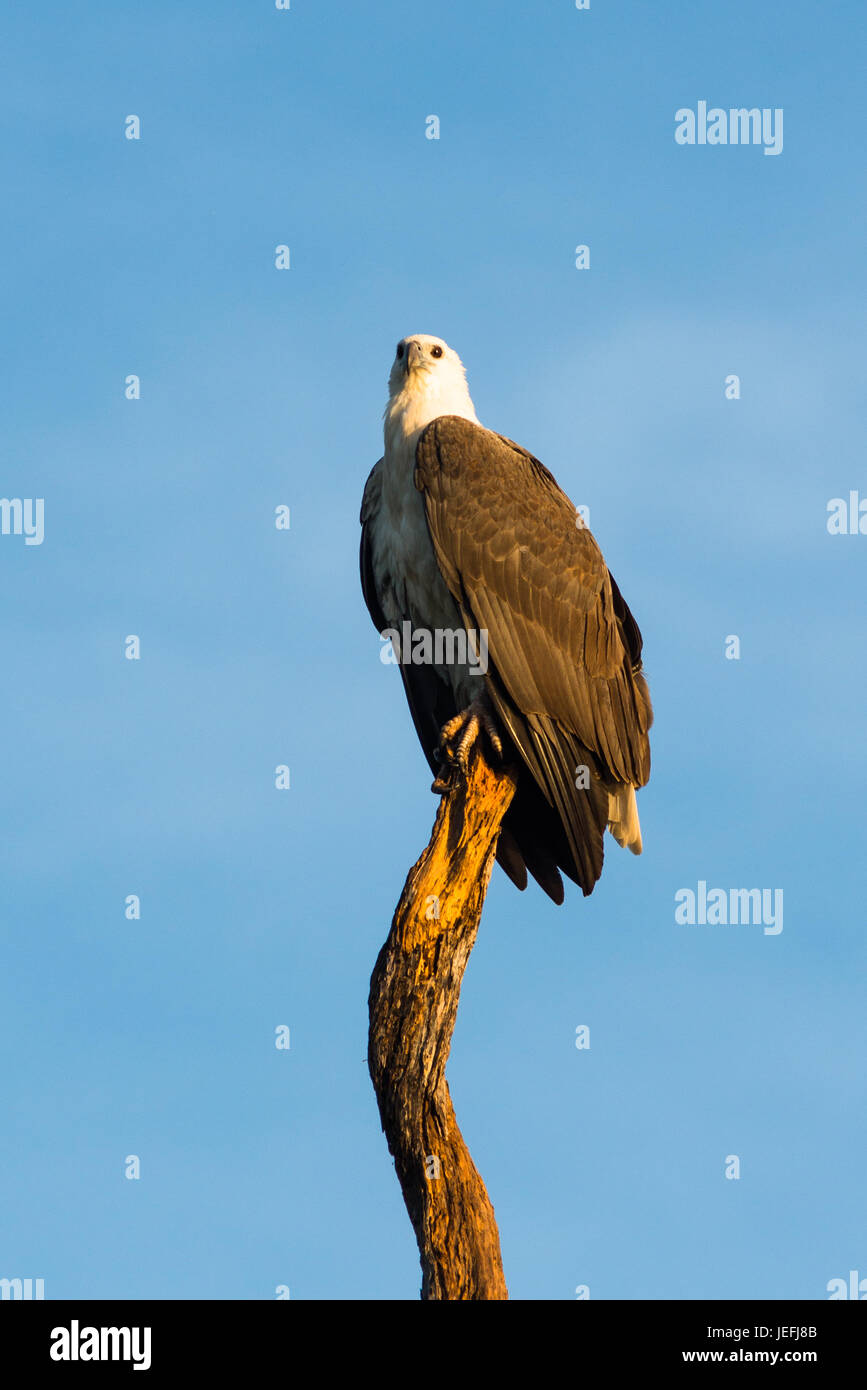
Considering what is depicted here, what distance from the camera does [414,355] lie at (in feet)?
36.5

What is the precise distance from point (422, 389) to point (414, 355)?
0.29 metres

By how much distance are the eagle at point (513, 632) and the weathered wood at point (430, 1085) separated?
147cm

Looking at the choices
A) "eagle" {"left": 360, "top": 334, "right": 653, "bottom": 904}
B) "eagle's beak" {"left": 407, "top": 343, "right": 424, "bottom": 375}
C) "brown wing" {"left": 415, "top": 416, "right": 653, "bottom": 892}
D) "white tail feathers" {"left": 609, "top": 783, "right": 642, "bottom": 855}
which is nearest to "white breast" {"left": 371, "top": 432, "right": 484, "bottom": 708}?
"eagle" {"left": 360, "top": 334, "right": 653, "bottom": 904}

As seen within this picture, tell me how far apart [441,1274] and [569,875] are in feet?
9.91

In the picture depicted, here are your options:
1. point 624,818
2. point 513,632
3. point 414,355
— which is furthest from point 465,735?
point 414,355

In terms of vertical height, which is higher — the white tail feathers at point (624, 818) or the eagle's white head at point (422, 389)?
the eagle's white head at point (422, 389)

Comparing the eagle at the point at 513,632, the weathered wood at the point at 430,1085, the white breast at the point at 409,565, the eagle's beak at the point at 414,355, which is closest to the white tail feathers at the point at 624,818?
the eagle at the point at 513,632

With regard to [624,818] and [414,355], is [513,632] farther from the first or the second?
[414,355]

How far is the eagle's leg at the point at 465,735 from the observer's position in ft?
31.3

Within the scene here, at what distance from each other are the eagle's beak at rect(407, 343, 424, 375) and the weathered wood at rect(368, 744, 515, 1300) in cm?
429

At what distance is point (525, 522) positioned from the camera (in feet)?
34.3

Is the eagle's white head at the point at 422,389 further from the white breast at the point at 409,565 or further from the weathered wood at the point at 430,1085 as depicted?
the weathered wood at the point at 430,1085

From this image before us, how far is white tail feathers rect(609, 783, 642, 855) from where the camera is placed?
10.4 meters

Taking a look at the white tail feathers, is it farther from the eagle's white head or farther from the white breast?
the eagle's white head
